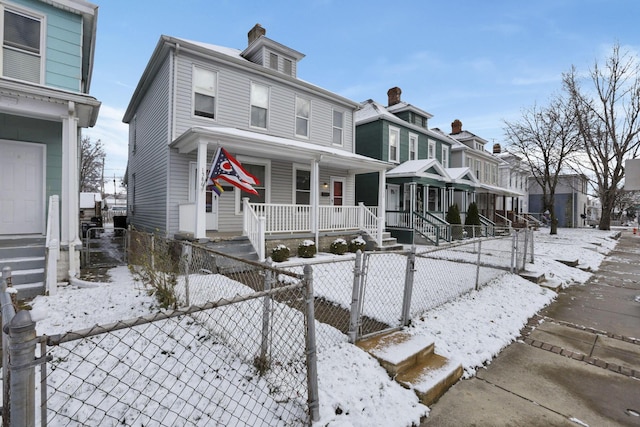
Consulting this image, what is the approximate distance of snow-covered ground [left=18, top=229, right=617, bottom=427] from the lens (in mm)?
2514

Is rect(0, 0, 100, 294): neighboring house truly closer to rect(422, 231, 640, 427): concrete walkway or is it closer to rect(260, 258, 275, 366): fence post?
rect(260, 258, 275, 366): fence post

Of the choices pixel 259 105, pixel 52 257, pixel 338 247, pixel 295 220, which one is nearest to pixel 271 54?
pixel 259 105

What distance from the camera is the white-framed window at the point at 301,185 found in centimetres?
1183

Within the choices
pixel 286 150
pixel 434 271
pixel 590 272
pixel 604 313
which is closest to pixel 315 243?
pixel 286 150

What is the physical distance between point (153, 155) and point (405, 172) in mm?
10745

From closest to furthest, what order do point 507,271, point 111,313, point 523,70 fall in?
point 111,313 → point 507,271 → point 523,70

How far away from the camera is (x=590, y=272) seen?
8.95 m

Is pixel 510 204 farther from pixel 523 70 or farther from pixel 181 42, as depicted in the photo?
pixel 181 42

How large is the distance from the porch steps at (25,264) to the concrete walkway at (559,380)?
662 cm

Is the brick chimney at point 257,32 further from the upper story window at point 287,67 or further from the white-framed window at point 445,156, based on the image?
the white-framed window at point 445,156

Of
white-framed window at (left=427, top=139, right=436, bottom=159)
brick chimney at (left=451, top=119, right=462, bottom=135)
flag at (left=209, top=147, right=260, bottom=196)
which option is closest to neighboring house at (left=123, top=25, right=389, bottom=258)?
flag at (left=209, top=147, right=260, bottom=196)

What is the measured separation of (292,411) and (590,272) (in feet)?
34.1

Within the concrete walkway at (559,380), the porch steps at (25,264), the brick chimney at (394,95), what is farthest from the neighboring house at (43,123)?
the brick chimney at (394,95)

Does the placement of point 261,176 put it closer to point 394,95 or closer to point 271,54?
point 271,54
